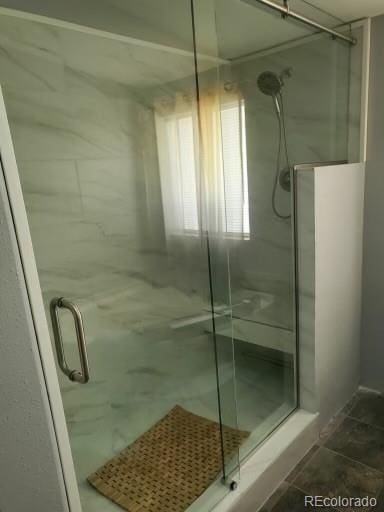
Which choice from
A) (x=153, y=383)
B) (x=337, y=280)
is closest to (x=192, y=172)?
(x=337, y=280)

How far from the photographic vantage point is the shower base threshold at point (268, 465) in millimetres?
1484

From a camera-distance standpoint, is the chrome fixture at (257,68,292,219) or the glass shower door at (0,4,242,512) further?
the chrome fixture at (257,68,292,219)

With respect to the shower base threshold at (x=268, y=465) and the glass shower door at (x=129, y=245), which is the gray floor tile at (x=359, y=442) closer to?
the shower base threshold at (x=268, y=465)

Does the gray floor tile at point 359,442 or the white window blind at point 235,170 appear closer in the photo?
the gray floor tile at point 359,442

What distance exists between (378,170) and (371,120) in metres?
0.28

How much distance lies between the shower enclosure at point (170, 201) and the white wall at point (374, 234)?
154 millimetres

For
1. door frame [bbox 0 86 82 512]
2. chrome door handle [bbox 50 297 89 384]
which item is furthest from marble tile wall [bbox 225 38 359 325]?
door frame [bbox 0 86 82 512]

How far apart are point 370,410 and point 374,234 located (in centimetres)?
105

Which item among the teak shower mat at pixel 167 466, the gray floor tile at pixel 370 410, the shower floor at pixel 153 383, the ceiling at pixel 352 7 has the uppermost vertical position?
the ceiling at pixel 352 7

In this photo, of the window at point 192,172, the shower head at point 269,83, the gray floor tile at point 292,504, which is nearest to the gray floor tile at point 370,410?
the gray floor tile at point 292,504

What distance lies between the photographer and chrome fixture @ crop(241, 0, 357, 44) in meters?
1.55

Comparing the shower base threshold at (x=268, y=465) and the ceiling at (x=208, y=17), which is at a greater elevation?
the ceiling at (x=208, y=17)

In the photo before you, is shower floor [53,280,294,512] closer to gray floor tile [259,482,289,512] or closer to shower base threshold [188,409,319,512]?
shower base threshold [188,409,319,512]

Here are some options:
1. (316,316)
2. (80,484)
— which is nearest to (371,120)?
(316,316)
